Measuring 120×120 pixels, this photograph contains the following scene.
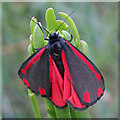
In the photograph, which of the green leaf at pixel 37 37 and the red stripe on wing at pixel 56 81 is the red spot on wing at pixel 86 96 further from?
the green leaf at pixel 37 37

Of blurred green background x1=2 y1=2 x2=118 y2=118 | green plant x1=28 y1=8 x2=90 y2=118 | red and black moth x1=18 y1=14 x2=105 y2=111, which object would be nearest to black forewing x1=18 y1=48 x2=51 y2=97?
red and black moth x1=18 y1=14 x2=105 y2=111

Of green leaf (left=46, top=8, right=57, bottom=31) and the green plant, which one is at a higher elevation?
green leaf (left=46, top=8, right=57, bottom=31)

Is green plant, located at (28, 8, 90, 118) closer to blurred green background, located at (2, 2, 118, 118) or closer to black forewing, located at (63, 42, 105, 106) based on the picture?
black forewing, located at (63, 42, 105, 106)

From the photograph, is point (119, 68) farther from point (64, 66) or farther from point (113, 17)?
point (64, 66)

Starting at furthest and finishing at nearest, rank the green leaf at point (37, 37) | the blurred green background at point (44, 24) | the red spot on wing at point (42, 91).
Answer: the blurred green background at point (44, 24) → the red spot on wing at point (42, 91) → the green leaf at point (37, 37)

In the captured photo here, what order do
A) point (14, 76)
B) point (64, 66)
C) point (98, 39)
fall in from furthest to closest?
point (14, 76)
point (98, 39)
point (64, 66)

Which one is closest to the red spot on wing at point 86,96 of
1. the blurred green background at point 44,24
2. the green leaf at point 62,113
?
the green leaf at point 62,113

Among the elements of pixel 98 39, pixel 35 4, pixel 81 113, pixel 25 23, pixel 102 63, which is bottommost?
pixel 81 113

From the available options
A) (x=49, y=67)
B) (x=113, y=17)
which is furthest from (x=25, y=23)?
(x=49, y=67)
